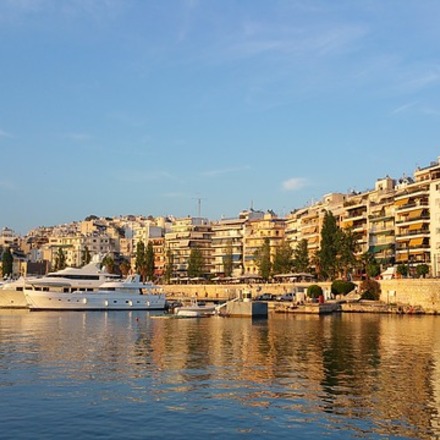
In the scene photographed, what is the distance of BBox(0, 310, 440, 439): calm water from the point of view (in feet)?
69.3

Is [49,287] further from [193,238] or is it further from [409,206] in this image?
[193,238]

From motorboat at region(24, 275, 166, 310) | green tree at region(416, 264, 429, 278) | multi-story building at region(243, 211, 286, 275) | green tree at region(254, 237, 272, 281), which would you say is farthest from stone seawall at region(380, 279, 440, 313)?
multi-story building at region(243, 211, 286, 275)

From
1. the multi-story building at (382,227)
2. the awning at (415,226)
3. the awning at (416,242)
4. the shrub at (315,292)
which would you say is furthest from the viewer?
the multi-story building at (382,227)

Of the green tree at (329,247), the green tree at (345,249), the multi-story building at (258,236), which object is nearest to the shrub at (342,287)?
the green tree at (345,249)

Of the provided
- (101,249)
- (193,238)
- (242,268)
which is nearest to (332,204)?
(242,268)

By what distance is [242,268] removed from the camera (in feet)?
504

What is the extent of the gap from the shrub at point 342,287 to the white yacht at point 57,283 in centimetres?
3487

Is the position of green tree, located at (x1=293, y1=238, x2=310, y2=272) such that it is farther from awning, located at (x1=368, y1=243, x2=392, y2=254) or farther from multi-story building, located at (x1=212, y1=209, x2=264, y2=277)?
multi-story building, located at (x1=212, y1=209, x2=264, y2=277)

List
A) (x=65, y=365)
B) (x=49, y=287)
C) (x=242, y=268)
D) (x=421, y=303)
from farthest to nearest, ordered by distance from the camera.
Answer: (x=242, y=268), (x=49, y=287), (x=421, y=303), (x=65, y=365)

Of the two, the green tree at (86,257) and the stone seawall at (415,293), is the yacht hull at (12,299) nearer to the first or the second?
the green tree at (86,257)

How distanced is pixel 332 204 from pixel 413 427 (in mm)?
Result: 115198

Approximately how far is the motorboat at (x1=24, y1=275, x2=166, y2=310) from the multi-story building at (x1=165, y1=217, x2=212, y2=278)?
54.1 m

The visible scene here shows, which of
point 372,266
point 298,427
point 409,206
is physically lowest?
point 298,427

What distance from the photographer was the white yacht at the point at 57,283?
10012cm
